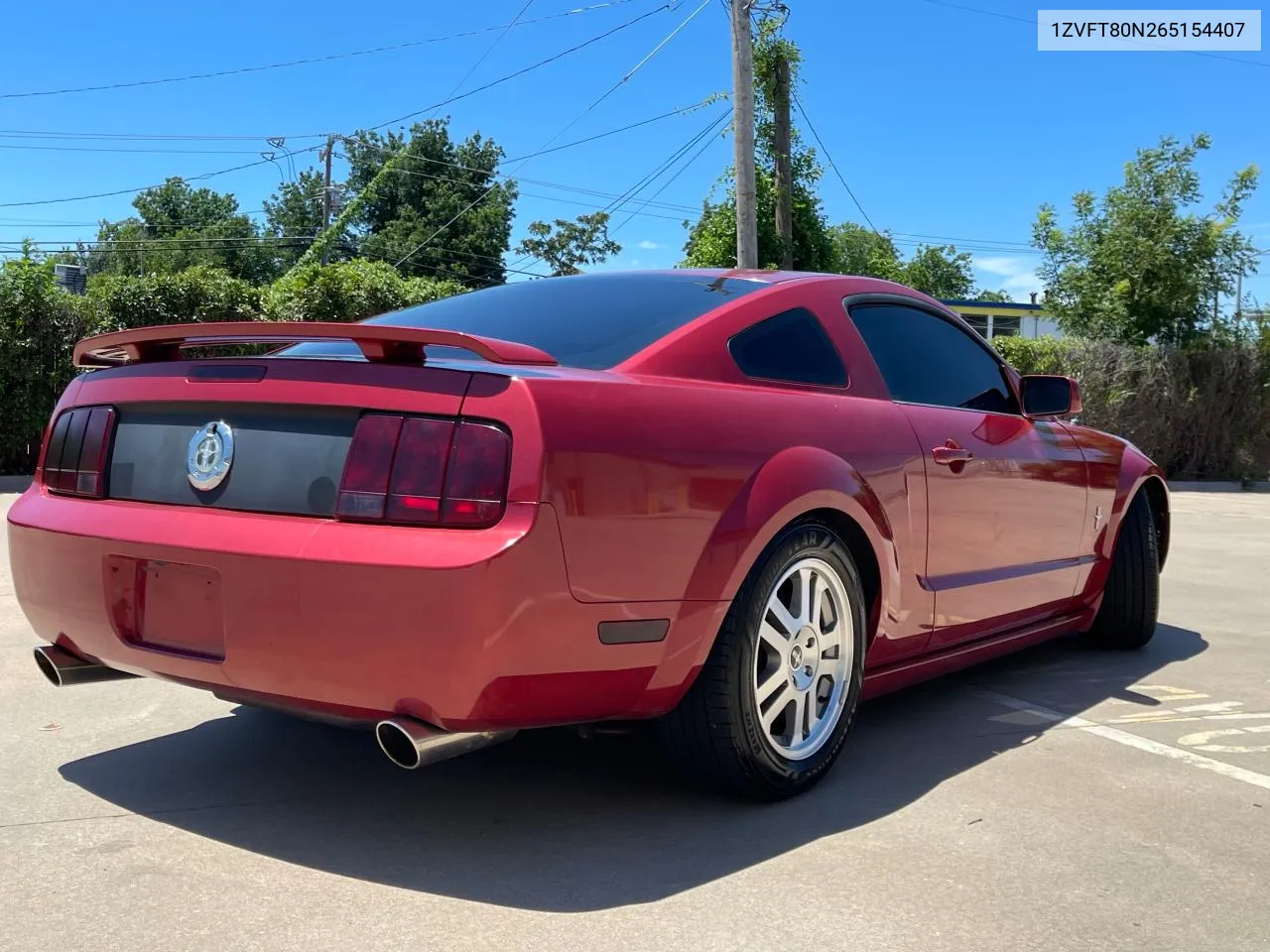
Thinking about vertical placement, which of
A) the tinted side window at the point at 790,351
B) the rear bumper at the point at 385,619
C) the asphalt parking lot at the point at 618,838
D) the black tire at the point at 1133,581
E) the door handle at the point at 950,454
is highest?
the tinted side window at the point at 790,351

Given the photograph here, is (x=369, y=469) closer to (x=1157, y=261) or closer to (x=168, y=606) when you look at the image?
(x=168, y=606)

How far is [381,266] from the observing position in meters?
18.8

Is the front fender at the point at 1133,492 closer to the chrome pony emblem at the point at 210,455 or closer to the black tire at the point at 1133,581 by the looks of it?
the black tire at the point at 1133,581

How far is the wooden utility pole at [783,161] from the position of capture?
16.4 metres

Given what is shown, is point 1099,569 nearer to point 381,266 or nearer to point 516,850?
point 516,850

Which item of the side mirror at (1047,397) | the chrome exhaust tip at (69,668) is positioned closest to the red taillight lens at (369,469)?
the chrome exhaust tip at (69,668)

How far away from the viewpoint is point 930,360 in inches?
164

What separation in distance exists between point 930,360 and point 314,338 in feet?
7.56

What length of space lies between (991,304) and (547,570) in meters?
54.4

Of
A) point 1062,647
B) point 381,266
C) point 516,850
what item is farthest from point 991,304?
point 516,850

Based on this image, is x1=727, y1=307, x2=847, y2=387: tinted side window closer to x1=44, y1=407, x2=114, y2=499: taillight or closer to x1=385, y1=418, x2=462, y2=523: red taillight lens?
x1=385, y1=418, x2=462, y2=523: red taillight lens

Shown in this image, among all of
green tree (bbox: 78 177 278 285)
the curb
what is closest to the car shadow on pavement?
the curb

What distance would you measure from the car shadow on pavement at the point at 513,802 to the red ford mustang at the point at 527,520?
0.62 feet

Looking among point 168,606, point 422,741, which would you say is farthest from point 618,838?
point 168,606
